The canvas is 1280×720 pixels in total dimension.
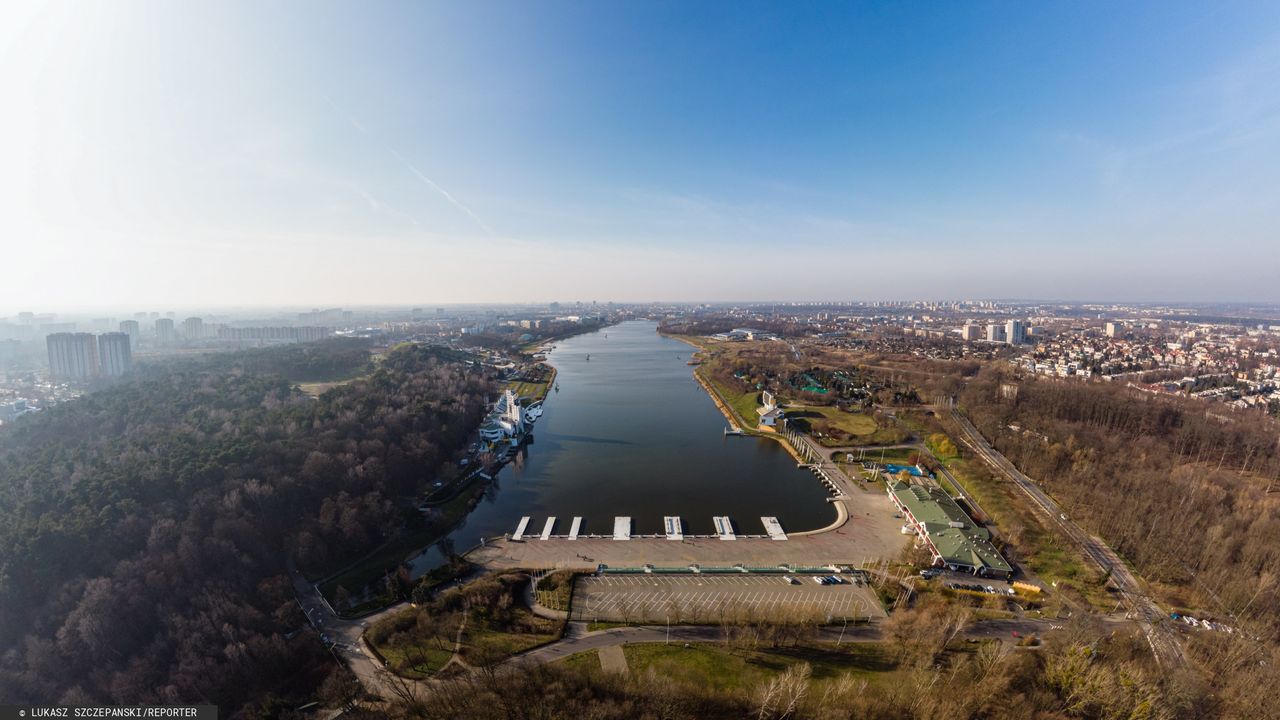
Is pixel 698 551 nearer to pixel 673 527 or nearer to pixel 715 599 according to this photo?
pixel 673 527

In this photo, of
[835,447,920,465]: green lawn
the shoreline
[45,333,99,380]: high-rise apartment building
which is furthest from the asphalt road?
[45,333,99,380]: high-rise apartment building

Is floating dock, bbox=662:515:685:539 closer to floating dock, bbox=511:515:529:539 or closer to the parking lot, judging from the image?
the parking lot

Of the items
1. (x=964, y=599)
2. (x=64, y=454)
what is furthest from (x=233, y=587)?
(x=964, y=599)

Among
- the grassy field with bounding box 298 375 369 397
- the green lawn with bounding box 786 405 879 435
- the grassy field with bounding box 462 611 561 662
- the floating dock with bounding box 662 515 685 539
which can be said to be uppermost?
the grassy field with bounding box 298 375 369 397

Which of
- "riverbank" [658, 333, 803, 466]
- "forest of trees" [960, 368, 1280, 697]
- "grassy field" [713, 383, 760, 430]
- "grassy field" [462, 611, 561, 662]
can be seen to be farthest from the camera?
"grassy field" [713, 383, 760, 430]

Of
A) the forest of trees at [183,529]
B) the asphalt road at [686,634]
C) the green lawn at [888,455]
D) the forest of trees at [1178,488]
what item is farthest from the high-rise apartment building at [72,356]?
the forest of trees at [1178,488]

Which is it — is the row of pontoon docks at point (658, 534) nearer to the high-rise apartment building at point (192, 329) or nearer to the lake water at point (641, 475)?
the lake water at point (641, 475)

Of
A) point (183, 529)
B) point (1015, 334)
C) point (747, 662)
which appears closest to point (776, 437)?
point (747, 662)
